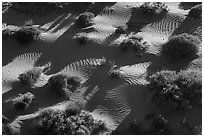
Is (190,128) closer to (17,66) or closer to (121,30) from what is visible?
(121,30)

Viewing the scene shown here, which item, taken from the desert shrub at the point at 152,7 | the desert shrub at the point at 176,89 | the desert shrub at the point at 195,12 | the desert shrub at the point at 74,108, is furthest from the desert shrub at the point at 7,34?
the desert shrub at the point at 195,12

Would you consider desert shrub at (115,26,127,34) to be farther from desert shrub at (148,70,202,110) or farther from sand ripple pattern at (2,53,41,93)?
desert shrub at (148,70,202,110)

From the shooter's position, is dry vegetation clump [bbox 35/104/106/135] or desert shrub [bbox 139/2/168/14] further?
desert shrub [bbox 139/2/168/14]

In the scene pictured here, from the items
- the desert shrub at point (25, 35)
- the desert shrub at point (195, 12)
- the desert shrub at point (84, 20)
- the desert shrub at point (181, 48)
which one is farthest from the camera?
the desert shrub at point (195, 12)

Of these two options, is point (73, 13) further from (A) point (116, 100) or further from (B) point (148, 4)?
(A) point (116, 100)

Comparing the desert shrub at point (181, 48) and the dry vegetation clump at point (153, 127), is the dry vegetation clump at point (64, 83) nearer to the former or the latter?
the dry vegetation clump at point (153, 127)

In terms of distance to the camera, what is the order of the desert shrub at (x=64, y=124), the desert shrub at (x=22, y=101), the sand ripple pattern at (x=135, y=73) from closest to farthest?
the desert shrub at (x=64, y=124) < the desert shrub at (x=22, y=101) < the sand ripple pattern at (x=135, y=73)

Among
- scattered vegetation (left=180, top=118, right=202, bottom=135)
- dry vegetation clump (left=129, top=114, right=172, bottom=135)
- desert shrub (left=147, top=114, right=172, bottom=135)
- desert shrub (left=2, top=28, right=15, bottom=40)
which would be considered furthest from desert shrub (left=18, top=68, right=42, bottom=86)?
scattered vegetation (left=180, top=118, right=202, bottom=135)
